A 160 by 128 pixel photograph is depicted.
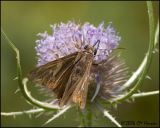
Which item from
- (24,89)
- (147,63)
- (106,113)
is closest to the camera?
(147,63)

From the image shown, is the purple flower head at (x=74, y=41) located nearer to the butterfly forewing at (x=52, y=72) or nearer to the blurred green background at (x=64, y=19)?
the butterfly forewing at (x=52, y=72)

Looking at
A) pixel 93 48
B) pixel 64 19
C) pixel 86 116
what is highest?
pixel 64 19

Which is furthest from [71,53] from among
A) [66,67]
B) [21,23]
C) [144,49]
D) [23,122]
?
[21,23]

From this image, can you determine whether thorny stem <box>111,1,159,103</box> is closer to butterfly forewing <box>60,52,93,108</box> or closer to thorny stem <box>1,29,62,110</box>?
butterfly forewing <box>60,52,93,108</box>

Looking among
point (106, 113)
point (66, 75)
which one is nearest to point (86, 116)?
point (106, 113)

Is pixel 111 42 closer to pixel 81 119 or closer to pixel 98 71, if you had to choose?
pixel 98 71

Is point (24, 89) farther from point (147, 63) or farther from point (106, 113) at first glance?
point (147, 63)

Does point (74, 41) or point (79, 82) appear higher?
point (74, 41)

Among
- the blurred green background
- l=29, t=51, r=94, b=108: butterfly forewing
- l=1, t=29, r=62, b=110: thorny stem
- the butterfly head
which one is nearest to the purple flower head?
the butterfly head
